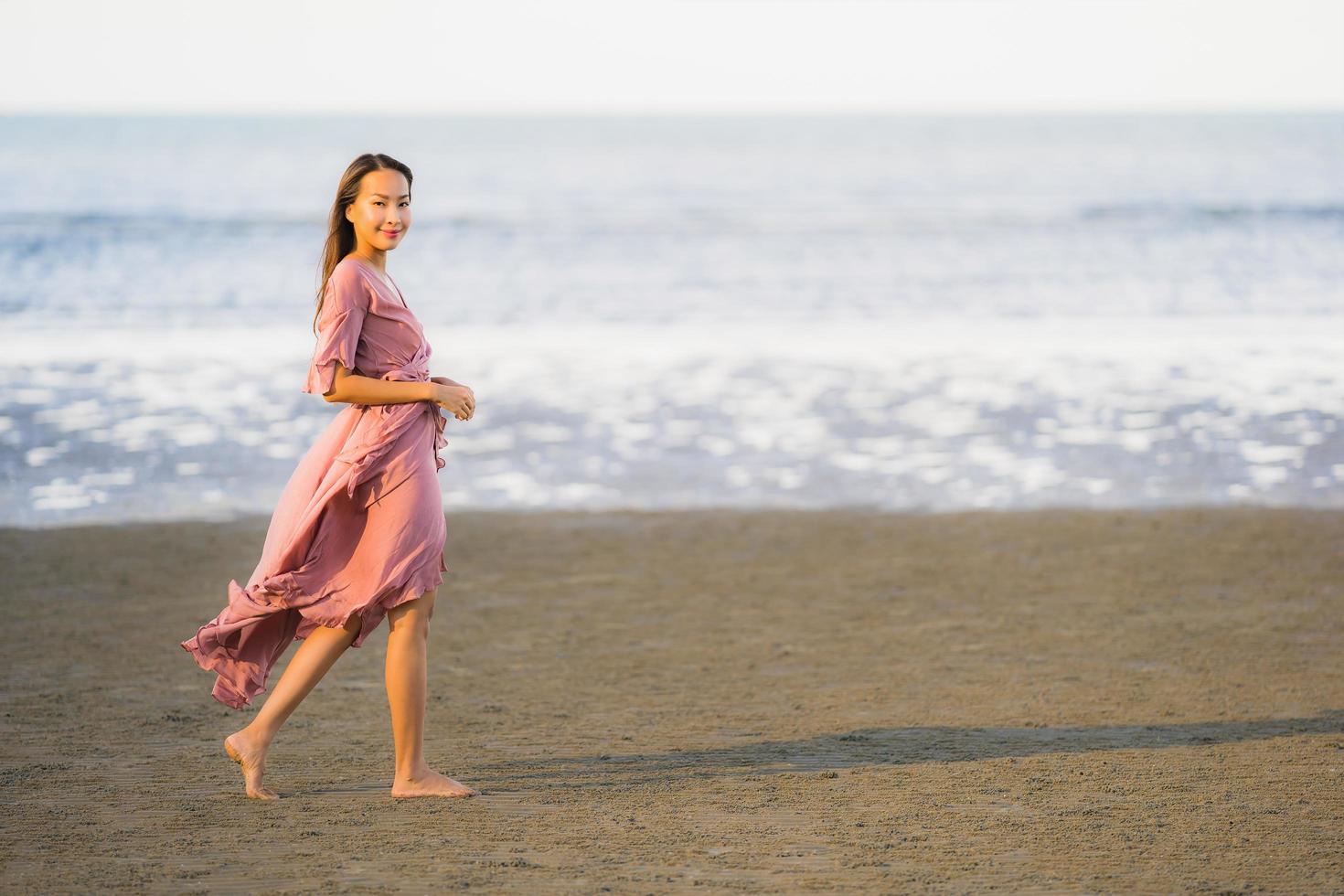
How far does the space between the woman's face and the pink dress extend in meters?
0.10

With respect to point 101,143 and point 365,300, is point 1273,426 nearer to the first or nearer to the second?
point 365,300

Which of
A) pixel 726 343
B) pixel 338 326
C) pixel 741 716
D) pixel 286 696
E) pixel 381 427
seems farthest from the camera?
pixel 726 343

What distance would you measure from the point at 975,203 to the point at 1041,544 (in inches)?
Result: 1324

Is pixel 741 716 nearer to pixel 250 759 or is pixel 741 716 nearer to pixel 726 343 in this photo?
pixel 250 759

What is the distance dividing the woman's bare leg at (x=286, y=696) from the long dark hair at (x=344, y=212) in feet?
2.82

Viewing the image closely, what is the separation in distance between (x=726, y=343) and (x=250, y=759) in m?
13.0

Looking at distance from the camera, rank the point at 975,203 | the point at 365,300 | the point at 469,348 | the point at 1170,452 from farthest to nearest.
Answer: the point at 975,203 < the point at 469,348 < the point at 1170,452 < the point at 365,300

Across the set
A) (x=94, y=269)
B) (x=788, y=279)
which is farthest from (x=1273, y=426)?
(x=94, y=269)

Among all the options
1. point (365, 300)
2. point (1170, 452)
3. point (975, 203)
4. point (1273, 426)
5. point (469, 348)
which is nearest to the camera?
point (365, 300)

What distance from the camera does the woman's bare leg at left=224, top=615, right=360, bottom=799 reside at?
4.12 meters

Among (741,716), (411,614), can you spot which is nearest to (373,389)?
(411,614)

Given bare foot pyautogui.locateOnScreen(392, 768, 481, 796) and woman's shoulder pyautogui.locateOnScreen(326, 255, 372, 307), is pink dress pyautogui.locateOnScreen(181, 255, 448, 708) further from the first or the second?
bare foot pyautogui.locateOnScreen(392, 768, 481, 796)

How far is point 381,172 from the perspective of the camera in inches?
161

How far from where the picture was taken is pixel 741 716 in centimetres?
514
